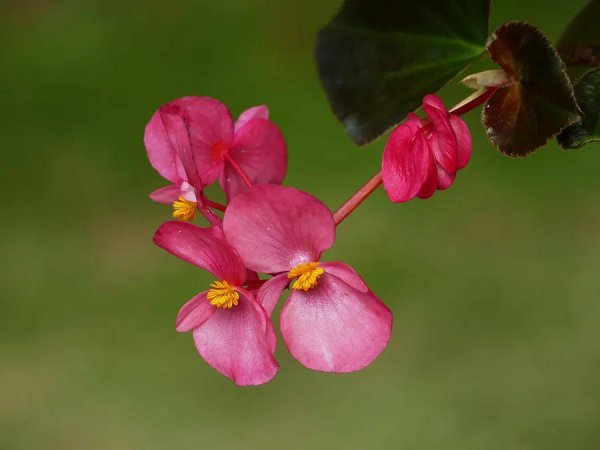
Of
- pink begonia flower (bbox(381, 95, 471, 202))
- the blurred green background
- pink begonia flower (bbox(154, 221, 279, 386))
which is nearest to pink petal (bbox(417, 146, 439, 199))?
pink begonia flower (bbox(381, 95, 471, 202))

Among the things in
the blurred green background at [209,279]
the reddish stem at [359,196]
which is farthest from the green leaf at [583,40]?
the blurred green background at [209,279]

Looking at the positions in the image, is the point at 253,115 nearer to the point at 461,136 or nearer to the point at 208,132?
the point at 208,132

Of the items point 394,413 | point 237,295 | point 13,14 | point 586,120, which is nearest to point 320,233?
point 237,295

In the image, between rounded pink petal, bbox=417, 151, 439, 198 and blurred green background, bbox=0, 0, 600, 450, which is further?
blurred green background, bbox=0, 0, 600, 450

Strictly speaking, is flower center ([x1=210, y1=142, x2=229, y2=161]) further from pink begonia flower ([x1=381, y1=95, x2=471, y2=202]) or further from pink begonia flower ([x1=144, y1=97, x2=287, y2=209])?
pink begonia flower ([x1=381, y1=95, x2=471, y2=202])

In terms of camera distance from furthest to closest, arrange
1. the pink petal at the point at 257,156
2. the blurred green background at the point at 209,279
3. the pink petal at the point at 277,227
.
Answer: the blurred green background at the point at 209,279
the pink petal at the point at 257,156
the pink petal at the point at 277,227

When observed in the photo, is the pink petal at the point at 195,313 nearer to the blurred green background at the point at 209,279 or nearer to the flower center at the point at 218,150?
the flower center at the point at 218,150

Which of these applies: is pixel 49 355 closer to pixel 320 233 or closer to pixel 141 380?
pixel 141 380
